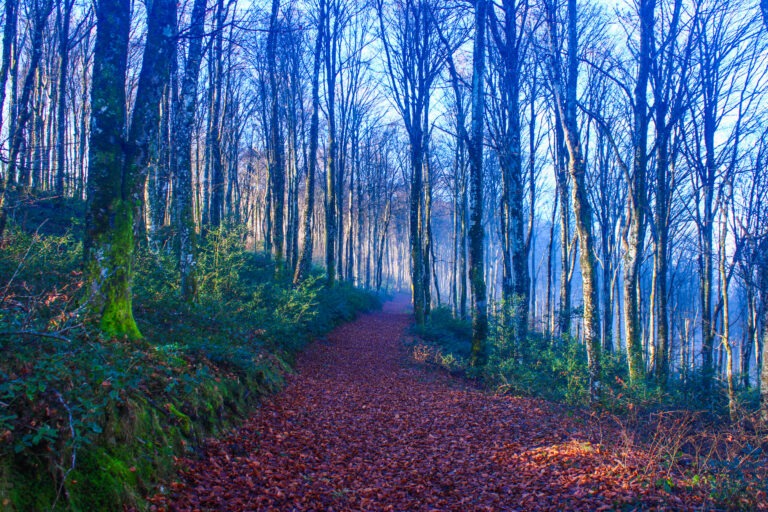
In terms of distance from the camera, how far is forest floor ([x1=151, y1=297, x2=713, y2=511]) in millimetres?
4117

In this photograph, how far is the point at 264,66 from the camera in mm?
18688

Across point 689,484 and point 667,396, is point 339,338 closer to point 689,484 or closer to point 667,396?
point 667,396

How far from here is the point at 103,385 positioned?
3.81 m

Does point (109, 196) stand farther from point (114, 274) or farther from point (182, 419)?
point (182, 419)

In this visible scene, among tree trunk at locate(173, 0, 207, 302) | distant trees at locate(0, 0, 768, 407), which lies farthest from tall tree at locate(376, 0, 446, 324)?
tree trunk at locate(173, 0, 207, 302)

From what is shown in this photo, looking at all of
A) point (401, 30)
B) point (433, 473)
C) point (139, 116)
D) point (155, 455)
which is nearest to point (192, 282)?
point (139, 116)

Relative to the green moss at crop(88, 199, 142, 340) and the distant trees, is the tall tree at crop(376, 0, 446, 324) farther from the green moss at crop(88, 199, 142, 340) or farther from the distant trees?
the green moss at crop(88, 199, 142, 340)

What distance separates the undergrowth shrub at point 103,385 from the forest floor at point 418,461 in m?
0.39

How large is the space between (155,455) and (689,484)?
209 inches

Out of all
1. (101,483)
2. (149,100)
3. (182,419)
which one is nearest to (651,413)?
(182,419)

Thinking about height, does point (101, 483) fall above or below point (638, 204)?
below

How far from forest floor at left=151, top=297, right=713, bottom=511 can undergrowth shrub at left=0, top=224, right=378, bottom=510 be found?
388 millimetres

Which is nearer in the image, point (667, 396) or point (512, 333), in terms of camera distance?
point (667, 396)

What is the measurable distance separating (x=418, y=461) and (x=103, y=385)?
12.6 ft
